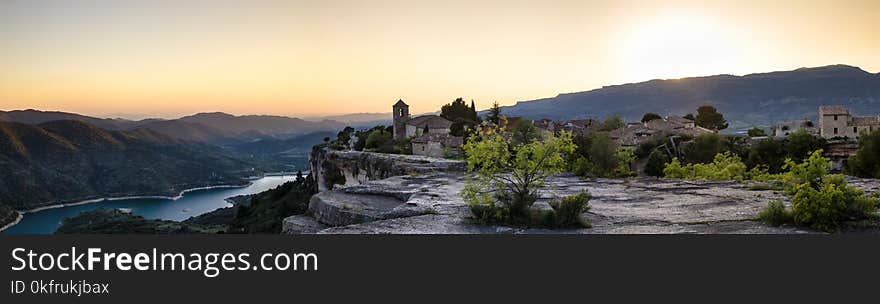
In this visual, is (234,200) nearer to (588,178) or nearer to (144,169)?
(144,169)

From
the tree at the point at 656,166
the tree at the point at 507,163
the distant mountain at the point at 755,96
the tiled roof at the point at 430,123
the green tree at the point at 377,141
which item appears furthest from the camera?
the distant mountain at the point at 755,96

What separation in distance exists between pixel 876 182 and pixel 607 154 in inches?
223

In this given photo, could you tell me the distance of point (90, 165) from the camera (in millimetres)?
104375

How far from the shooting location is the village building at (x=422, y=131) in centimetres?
3691

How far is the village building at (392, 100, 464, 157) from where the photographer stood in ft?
121

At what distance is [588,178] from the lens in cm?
1450

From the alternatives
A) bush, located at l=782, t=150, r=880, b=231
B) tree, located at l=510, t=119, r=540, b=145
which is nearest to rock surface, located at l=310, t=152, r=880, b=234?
bush, located at l=782, t=150, r=880, b=231

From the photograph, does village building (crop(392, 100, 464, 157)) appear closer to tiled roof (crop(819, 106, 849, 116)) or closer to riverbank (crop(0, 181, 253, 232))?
tiled roof (crop(819, 106, 849, 116))

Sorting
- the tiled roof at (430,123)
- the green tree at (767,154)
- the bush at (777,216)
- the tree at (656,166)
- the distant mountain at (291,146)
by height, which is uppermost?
the tiled roof at (430,123)

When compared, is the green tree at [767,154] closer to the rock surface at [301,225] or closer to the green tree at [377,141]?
the rock surface at [301,225]

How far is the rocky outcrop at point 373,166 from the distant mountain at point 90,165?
227 ft

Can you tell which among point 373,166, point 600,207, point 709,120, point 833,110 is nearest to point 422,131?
point 373,166

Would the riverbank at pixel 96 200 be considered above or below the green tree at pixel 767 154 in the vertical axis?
below

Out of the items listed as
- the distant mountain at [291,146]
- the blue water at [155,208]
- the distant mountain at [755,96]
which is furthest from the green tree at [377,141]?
the distant mountain at [291,146]
